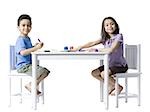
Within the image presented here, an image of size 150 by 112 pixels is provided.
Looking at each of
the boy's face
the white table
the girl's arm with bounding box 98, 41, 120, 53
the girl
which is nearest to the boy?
the boy's face

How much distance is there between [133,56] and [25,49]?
1.50 metres

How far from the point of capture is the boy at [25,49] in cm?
713

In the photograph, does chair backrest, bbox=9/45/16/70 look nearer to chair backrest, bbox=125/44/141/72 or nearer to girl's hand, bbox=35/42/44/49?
girl's hand, bbox=35/42/44/49

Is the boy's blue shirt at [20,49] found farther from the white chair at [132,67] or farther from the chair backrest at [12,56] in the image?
the white chair at [132,67]

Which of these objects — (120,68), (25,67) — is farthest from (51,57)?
(120,68)

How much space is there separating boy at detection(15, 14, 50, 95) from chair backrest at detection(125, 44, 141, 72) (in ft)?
3.77

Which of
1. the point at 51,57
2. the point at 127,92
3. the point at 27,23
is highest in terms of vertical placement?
the point at 27,23

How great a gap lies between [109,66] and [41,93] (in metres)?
1.01

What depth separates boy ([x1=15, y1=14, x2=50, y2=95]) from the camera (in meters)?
7.13

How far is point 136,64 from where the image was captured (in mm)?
7445

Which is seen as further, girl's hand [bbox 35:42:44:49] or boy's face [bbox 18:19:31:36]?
boy's face [bbox 18:19:31:36]

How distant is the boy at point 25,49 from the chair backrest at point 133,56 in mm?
1149

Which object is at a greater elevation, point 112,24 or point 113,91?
point 112,24

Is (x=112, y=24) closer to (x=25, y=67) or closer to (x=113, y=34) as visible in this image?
(x=113, y=34)
